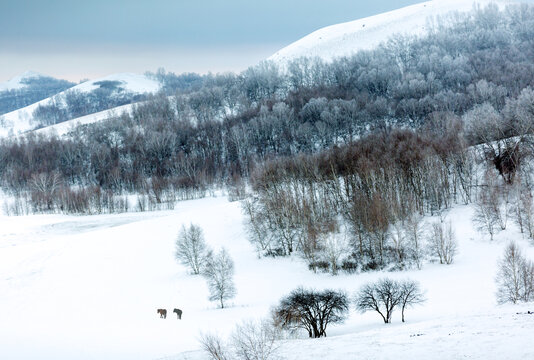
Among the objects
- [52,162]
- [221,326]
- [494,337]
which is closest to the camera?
[494,337]

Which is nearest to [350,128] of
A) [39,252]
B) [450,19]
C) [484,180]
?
[484,180]

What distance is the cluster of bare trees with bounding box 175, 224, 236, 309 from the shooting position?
38.7 metres

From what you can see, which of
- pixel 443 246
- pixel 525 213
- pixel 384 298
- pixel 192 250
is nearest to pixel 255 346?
pixel 384 298

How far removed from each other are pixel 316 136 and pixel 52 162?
320 feet

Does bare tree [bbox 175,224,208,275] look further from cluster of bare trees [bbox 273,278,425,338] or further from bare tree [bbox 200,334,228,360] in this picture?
bare tree [bbox 200,334,228,360]

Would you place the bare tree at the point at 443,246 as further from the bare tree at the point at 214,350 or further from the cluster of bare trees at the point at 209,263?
the bare tree at the point at 214,350

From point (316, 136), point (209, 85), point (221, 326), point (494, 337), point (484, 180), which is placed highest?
point (209, 85)

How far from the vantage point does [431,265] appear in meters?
41.2

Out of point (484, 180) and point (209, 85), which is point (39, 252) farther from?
point (209, 85)

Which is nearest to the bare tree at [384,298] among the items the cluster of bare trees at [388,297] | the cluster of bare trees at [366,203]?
the cluster of bare trees at [388,297]

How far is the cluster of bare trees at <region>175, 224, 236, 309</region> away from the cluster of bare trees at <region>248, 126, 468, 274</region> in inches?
319

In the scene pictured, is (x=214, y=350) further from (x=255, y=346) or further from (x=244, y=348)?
(x=255, y=346)

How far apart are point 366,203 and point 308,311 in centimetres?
2528

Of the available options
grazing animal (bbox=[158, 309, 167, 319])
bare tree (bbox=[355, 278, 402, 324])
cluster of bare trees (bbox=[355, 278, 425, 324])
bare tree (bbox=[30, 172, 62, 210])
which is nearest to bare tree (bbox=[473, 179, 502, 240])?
cluster of bare trees (bbox=[355, 278, 425, 324])
